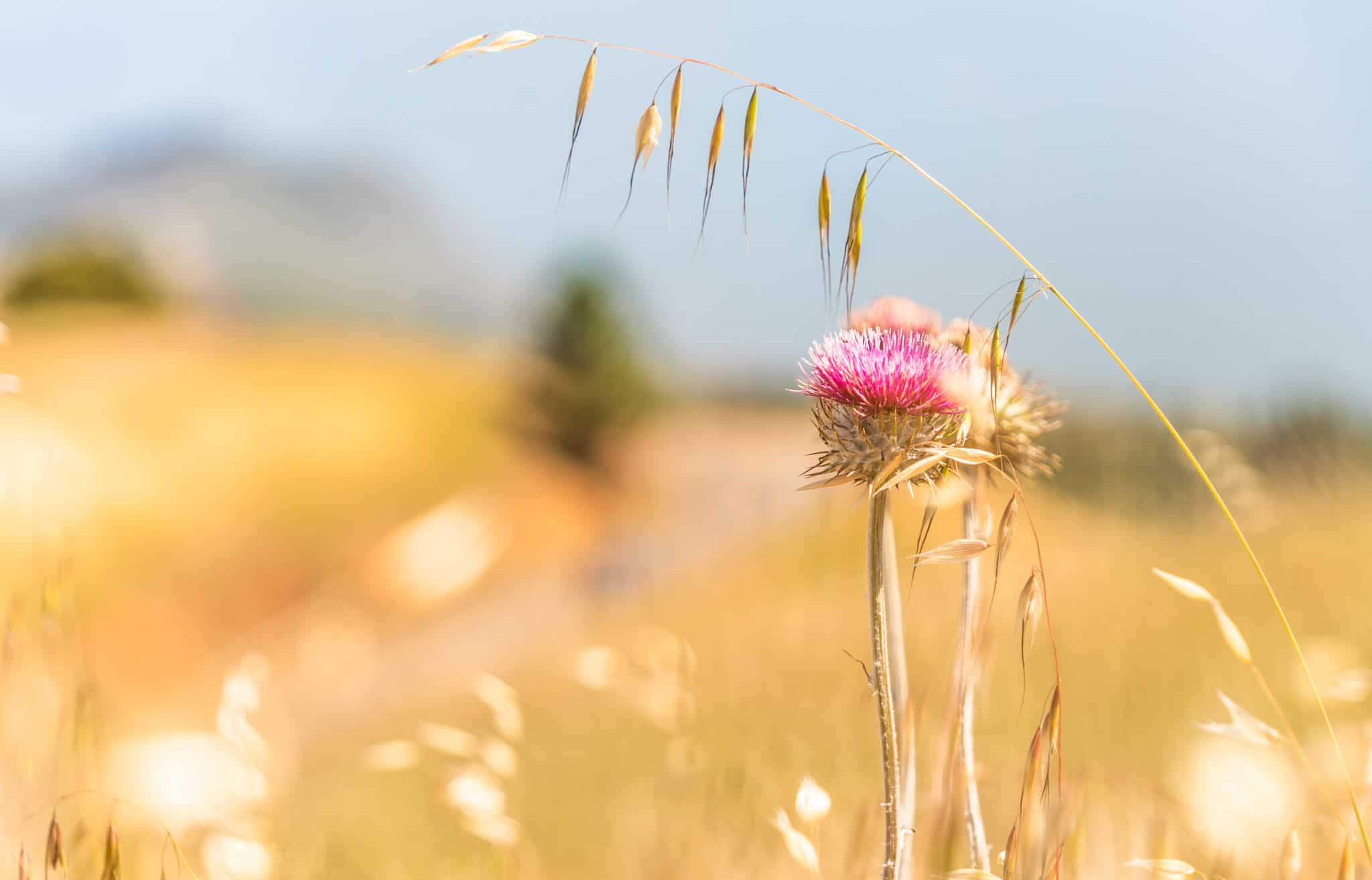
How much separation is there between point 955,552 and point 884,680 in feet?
0.51

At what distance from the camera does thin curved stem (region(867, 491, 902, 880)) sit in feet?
2.74

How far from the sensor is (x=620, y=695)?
3621mm

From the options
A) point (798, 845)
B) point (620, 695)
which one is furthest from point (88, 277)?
point (798, 845)

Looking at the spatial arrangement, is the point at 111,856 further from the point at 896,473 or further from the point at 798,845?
the point at 896,473

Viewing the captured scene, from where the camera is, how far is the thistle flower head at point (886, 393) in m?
1.02

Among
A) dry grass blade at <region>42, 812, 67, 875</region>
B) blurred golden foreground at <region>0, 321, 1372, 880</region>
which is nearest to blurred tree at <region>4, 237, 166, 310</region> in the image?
blurred golden foreground at <region>0, 321, 1372, 880</region>

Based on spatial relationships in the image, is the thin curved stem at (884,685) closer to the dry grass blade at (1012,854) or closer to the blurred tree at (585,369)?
the dry grass blade at (1012,854)

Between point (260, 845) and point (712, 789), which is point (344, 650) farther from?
point (712, 789)

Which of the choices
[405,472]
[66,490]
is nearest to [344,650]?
[66,490]

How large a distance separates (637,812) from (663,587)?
10190 mm

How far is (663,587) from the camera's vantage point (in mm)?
13242

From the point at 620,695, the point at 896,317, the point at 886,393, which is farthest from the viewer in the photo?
the point at 620,695

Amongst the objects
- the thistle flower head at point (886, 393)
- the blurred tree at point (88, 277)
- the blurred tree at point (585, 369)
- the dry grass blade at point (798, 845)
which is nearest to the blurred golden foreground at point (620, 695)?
the dry grass blade at point (798, 845)

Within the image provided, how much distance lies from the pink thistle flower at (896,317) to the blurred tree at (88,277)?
34.1 m
